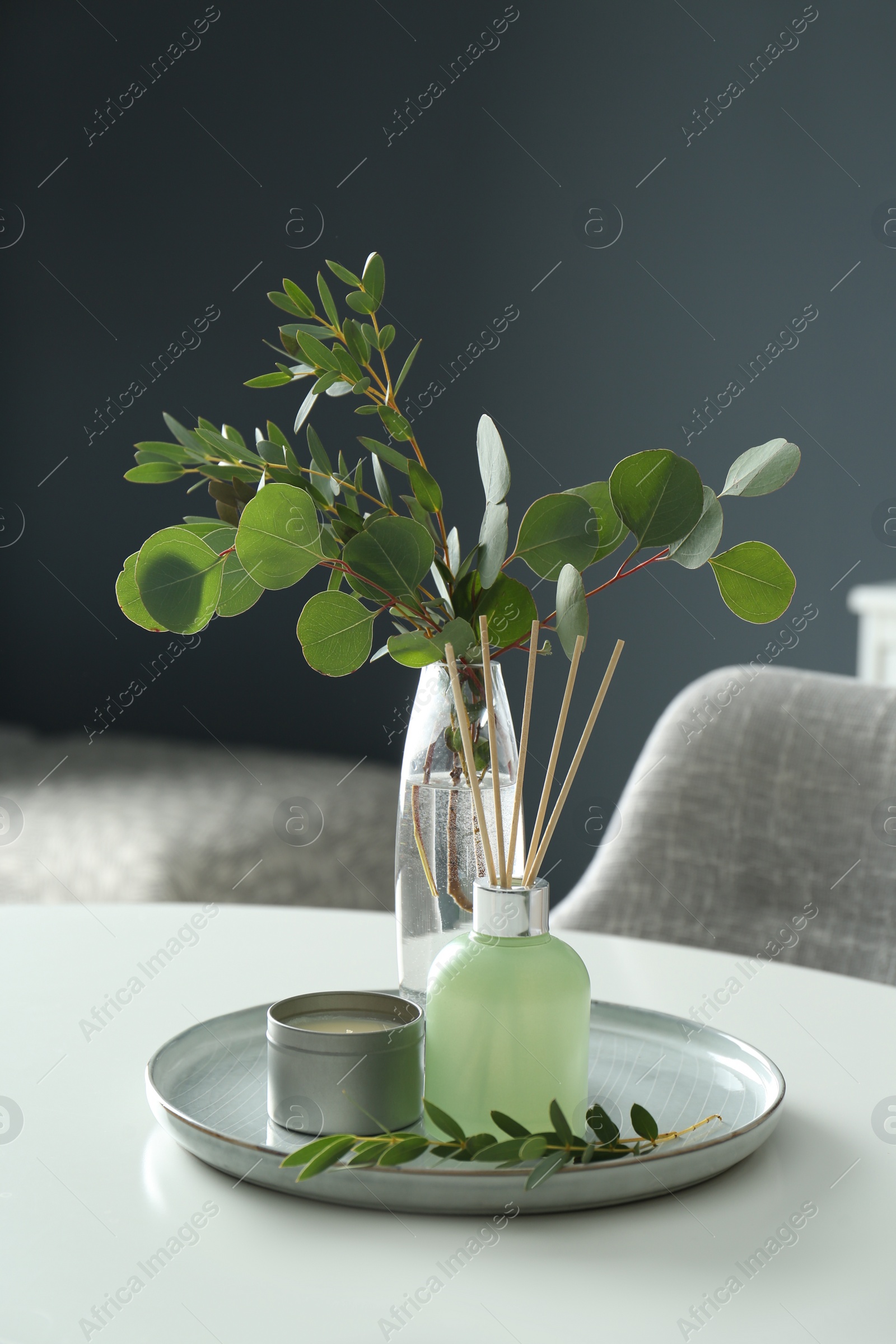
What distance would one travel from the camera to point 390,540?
0.59 meters

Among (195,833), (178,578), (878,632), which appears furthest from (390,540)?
(195,833)

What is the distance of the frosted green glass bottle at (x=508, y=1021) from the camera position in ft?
1.84

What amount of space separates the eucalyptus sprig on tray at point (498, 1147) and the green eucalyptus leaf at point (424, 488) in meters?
0.29

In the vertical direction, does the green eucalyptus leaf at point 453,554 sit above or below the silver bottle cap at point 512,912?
above

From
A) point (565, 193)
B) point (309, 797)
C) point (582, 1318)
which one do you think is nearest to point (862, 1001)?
point (582, 1318)

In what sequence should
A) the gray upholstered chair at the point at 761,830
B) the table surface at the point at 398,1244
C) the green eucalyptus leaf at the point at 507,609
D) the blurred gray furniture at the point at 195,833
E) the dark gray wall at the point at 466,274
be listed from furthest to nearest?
the dark gray wall at the point at 466,274 < the blurred gray furniture at the point at 195,833 < the gray upholstered chair at the point at 761,830 < the green eucalyptus leaf at the point at 507,609 < the table surface at the point at 398,1244

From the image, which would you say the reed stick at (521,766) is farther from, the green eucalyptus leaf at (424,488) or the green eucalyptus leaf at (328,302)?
the green eucalyptus leaf at (328,302)

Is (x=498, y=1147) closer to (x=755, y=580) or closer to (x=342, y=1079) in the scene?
(x=342, y=1079)

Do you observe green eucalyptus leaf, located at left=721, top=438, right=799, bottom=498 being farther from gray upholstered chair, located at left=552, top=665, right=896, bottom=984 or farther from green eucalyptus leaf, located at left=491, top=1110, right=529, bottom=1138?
gray upholstered chair, located at left=552, top=665, right=896, bottom=984

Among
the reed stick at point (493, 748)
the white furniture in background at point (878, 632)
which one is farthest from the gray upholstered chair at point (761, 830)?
the white furniture in background at point (878, 632)

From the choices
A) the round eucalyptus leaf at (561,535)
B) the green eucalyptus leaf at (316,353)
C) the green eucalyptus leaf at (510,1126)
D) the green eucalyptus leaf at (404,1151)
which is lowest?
the green eucalyptus leaf at (510,1126)

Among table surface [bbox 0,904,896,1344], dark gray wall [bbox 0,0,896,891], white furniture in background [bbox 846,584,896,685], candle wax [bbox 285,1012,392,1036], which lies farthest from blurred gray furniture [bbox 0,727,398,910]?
candle wax [bbox 285,1012,392,1036]

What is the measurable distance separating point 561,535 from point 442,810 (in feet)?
0.53

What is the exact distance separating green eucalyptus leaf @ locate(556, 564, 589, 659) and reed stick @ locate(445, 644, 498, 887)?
6 cm
